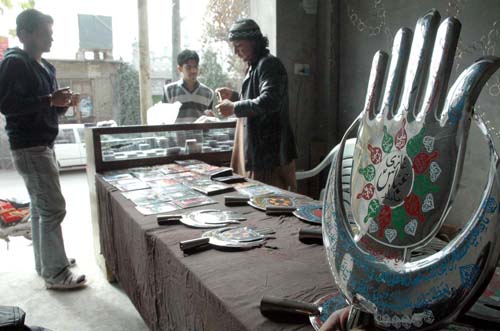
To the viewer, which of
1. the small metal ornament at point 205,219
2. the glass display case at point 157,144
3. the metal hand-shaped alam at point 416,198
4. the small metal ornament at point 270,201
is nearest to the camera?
the metal hand-shaped alam at point 416,198

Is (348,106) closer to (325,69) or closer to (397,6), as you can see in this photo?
(325,69)

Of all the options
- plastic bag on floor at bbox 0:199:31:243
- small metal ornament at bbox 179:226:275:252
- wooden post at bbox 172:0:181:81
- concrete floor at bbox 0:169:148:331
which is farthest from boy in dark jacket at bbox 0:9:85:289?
wooden post at bbox 172:0:181:81

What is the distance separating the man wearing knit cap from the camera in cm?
206

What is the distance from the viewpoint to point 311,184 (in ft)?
12.2

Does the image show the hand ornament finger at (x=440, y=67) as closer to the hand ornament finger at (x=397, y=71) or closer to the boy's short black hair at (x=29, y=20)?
the hand ornament finger at (x=397, y=71)

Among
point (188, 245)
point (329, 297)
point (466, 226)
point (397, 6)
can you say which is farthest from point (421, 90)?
point (397, 6)

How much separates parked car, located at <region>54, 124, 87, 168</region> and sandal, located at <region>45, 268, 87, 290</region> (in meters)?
4.21

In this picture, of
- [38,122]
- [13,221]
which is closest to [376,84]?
[38,122]

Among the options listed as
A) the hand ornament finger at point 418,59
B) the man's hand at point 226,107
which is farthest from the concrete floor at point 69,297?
the hand ornament finger at point 418,59

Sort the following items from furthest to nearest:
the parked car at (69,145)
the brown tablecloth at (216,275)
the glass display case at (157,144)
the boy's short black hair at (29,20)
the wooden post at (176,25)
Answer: the parked car at (69,145), the wooden post at (176,25), the glass display case at (157,144), the boy's short black hair at (29,20), the brown tablecloth at (216,275)

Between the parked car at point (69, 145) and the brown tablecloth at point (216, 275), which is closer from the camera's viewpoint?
the brown tablecloth at point (216, 275)

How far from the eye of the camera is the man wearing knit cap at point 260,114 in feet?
6.77

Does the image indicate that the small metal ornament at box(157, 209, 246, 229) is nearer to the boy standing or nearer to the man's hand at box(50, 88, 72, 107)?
the man's hand at box(50, 88, 72, 107)

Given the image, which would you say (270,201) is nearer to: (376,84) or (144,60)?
(376,84)
